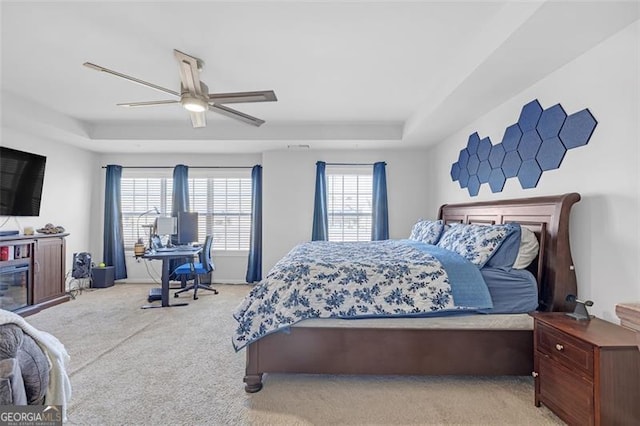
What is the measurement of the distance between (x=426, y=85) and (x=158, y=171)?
4751mm

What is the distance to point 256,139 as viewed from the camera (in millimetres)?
4605

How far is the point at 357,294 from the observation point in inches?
86.0

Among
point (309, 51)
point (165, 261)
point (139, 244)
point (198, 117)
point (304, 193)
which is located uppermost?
point (309, 51)

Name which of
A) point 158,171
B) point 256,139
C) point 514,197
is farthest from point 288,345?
point 158,171

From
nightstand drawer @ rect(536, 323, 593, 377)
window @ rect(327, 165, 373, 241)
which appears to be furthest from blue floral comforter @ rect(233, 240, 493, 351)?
window @ rect(327, 165, 373, 241)

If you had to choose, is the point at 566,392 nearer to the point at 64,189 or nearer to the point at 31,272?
the point at 31,272

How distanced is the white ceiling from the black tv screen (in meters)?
0.52

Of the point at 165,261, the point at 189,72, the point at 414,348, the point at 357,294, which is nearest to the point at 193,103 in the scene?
the point at 189,72

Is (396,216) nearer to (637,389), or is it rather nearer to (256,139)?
(256,139)

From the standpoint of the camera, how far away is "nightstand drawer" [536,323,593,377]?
1551 millimetres

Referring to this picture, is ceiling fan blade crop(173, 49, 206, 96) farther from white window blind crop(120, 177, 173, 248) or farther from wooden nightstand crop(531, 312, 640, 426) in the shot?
white window blind crop(120, 177, 173, 248)

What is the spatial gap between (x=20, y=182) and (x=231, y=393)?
4.11m

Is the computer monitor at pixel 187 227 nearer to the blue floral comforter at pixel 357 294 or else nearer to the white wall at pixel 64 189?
the white wall at pixel 64 189

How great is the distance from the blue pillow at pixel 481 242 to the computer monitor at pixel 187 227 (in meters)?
4.03
